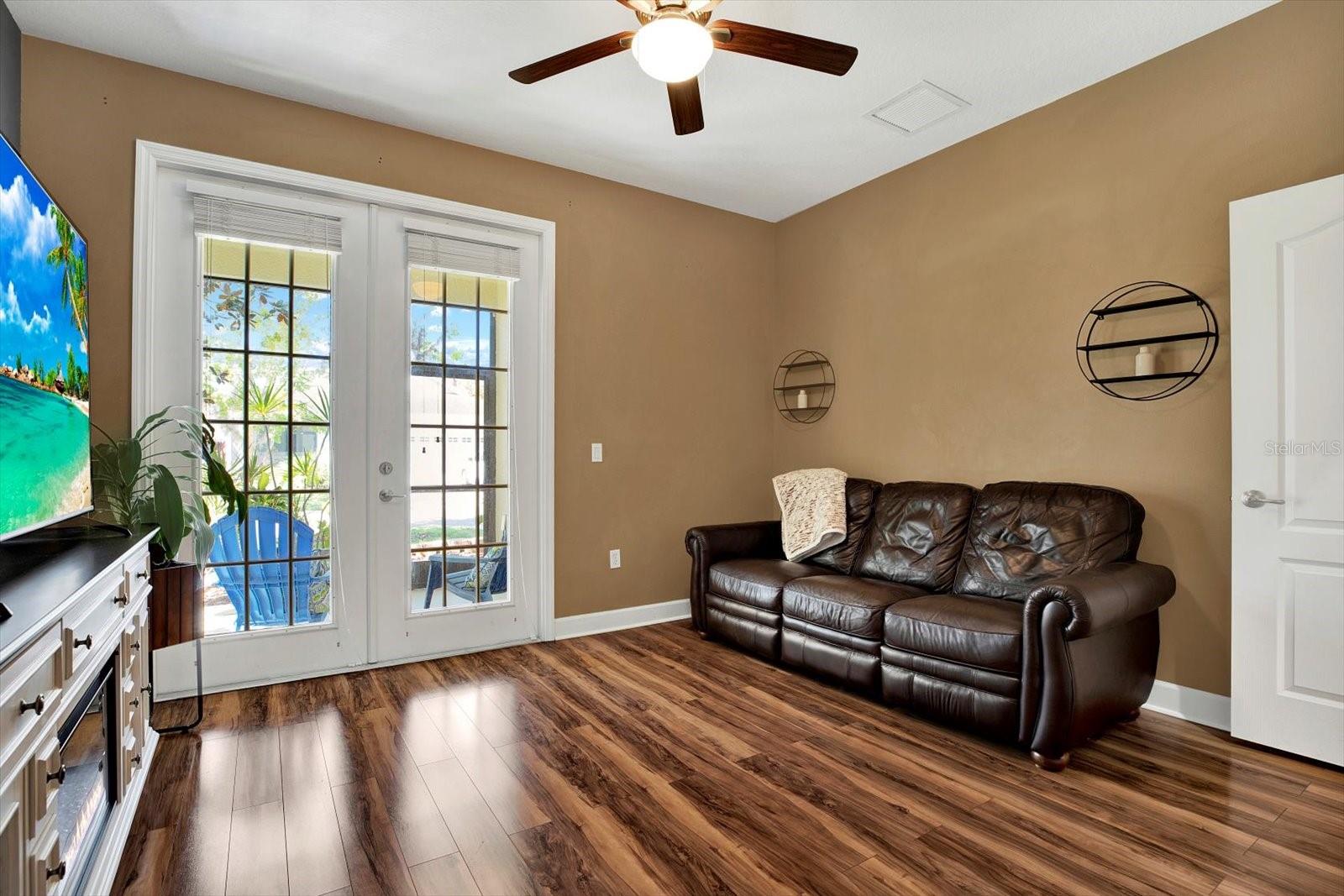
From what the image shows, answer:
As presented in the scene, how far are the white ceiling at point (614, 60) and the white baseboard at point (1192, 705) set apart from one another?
2740mm

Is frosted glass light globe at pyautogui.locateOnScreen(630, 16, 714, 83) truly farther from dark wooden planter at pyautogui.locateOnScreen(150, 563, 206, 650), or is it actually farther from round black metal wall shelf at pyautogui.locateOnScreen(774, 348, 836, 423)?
round black metal wall shelf at pyautogui.locateOnScreen(774, 348, 836, 423)

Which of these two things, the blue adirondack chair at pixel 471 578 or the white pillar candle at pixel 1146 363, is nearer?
the white pillar candle at pixel 1146 363

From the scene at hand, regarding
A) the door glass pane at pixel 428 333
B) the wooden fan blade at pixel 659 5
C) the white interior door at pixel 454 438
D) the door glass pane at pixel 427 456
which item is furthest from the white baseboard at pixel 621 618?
the wooden fan blade at pixel 659 5

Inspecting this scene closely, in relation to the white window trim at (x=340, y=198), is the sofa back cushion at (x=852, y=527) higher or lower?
lower

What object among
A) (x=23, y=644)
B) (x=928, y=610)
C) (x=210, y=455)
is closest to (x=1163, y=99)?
(x=928, y=610)

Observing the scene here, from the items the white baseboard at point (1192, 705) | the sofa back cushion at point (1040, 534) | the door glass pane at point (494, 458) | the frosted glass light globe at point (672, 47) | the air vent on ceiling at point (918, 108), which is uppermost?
the air vent on ceiling at point (918, 108)

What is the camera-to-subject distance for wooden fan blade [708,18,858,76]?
212cm

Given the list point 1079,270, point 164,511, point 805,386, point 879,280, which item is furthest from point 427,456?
point 1079,270

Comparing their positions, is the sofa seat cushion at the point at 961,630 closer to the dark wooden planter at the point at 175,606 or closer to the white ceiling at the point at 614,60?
the white ceiling at the point at 614,60

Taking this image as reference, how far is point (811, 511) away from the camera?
4.03 m

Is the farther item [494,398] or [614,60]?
[494,398]

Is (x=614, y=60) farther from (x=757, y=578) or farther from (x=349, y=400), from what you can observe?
(x=757, y=578)

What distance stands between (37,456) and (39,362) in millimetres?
309

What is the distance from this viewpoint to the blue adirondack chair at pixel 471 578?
3.66m
